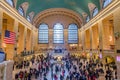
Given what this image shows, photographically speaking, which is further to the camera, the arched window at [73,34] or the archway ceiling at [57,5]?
the arched window at [73,34]

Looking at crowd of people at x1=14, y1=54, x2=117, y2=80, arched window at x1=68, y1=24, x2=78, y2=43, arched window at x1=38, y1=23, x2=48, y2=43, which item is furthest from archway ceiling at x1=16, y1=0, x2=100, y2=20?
crowd of people at x1=14, y1=54, x2=117, y2=80

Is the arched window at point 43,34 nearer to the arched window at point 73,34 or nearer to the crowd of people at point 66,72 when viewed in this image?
the arched window at point 73,34

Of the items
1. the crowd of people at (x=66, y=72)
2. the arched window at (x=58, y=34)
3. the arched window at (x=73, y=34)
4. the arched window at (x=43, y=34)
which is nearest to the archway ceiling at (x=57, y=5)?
the arched window at (x=43, y=34)

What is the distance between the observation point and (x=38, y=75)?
1301 cm

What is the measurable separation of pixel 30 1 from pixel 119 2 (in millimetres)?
15251

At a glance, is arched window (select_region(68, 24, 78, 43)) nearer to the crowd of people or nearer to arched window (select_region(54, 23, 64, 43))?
arched window (select_region(54, 23, 64, 43))

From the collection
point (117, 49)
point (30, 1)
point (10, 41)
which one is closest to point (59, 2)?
point (30, 1)

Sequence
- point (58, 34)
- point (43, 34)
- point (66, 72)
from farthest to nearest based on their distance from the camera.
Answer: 1. point (58, 34)
2. point (43, 34)
3. point (66, 72)

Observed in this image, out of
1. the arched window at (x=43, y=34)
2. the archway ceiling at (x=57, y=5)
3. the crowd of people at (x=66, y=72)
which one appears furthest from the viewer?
the arched window at (x=43, y=34)

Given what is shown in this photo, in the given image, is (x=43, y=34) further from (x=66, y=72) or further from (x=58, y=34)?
(x=66, y=72)

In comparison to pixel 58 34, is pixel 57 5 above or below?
above

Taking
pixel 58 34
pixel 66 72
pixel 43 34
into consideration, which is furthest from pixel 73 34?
pixel 66 72

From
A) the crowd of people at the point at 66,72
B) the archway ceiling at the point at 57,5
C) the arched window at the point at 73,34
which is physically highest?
the archway ceiling at the point at 57,5

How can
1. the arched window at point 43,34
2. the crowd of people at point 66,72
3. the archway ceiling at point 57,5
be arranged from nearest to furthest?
the crowd of people at point 66,72, the archway ceiling at point 57,5, the arched window at point 43,34
